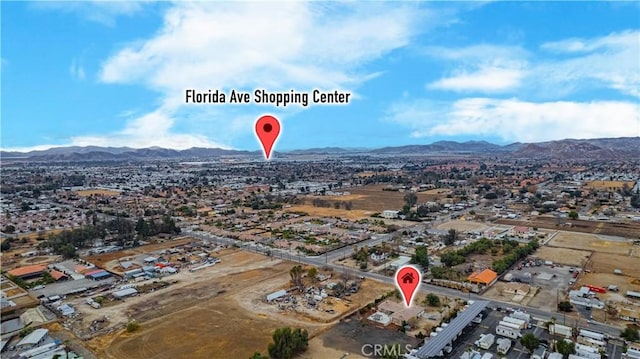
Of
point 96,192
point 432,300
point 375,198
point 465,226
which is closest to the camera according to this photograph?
point 432,300

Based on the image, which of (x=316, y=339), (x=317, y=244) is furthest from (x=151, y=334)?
(x=317, y=244)

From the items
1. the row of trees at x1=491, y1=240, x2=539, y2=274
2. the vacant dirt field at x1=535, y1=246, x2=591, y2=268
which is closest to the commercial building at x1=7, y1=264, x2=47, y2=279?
the row of trees at x1=491, y1=240, x2=539, y2=274

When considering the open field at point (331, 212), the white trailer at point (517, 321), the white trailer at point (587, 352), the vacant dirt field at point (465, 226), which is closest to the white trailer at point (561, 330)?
the white trailer at point (517, 321)

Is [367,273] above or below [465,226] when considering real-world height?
below

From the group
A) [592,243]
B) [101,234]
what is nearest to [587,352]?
[592,243]

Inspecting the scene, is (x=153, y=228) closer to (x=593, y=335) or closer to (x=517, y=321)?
(x=517, y=321)

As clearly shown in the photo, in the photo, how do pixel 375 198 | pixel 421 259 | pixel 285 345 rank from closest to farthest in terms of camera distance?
1. pixel 285 345
2. pixel 421 259
3. pixel 375 198

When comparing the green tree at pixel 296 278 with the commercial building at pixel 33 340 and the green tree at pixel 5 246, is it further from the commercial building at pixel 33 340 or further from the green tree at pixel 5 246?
the green tree at pixel 5 246
